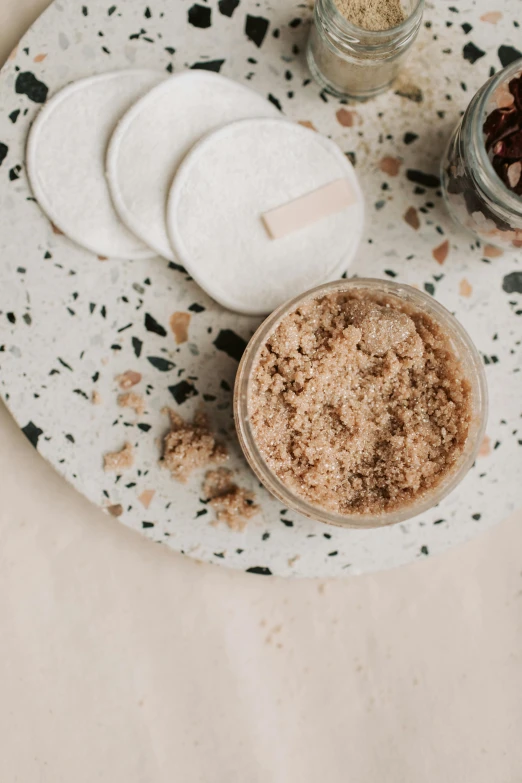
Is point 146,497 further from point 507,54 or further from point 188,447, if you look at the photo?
point 507,54

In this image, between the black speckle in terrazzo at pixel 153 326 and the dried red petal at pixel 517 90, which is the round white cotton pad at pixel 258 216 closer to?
the black speckle in terrazzo at pixel 153 326

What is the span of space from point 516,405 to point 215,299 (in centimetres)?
53

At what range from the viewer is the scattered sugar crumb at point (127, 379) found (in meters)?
0.98

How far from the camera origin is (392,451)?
0.84m

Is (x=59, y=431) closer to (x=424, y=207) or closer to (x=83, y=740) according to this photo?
(x=83, y=740)

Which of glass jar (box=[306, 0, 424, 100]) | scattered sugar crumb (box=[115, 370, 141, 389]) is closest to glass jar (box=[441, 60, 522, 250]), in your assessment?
glass jar (box=[306, 0, 424, 100])

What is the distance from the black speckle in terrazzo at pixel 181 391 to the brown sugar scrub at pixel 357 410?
0.57 feet

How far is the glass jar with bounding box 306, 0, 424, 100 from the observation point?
0.84 m

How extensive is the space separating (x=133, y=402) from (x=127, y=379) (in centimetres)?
4

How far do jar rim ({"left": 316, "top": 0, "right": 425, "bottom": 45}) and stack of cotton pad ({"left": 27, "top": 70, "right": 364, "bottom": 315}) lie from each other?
16 centimetres

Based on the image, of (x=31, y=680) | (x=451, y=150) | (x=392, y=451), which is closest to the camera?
(x=392, y=451)

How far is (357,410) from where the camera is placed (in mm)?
846

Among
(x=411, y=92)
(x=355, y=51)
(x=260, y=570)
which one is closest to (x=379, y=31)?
(x=355, y=51)

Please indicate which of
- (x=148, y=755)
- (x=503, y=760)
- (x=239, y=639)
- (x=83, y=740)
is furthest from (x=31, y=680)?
(x=503, y=760)
